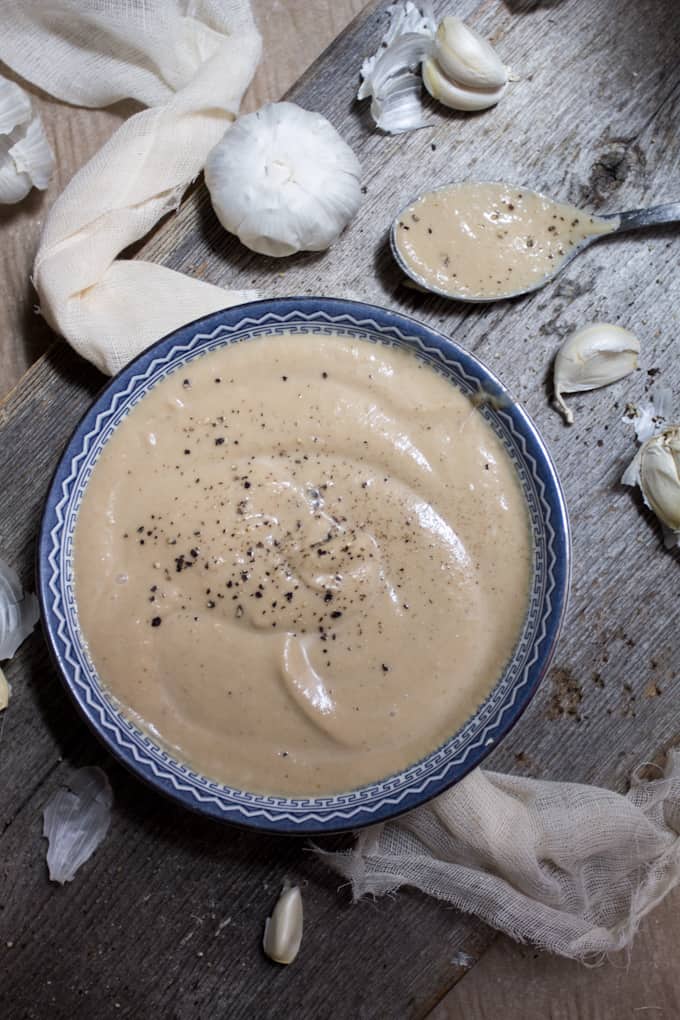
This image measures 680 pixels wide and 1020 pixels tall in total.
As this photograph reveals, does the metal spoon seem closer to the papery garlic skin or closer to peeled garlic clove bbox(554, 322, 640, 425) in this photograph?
peeled garlic clove bbox(554, 322, 640, 425)

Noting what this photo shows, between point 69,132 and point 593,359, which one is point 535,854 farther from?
point 69,132

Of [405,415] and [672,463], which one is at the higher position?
[405,415]

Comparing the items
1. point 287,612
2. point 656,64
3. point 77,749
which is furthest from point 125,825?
point 656,64

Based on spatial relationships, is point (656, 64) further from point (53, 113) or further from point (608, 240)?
point (53, 113)

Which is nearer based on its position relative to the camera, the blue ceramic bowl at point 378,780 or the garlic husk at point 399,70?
the blue ceramic bowl at point 378,780

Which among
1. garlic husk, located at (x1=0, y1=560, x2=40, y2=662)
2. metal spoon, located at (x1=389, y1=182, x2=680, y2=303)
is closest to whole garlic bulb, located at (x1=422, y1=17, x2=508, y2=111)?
metal spoon, located at (x1=389, y1=182, x2=680, y2=303)

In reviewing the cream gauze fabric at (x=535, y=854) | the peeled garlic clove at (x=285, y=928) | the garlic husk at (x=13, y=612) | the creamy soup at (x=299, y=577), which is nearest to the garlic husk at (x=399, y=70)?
the creamy soup at (x=299, y=577)

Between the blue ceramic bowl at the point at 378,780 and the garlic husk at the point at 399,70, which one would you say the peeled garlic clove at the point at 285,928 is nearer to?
the blue ceramic bowl at the point at 378,780
